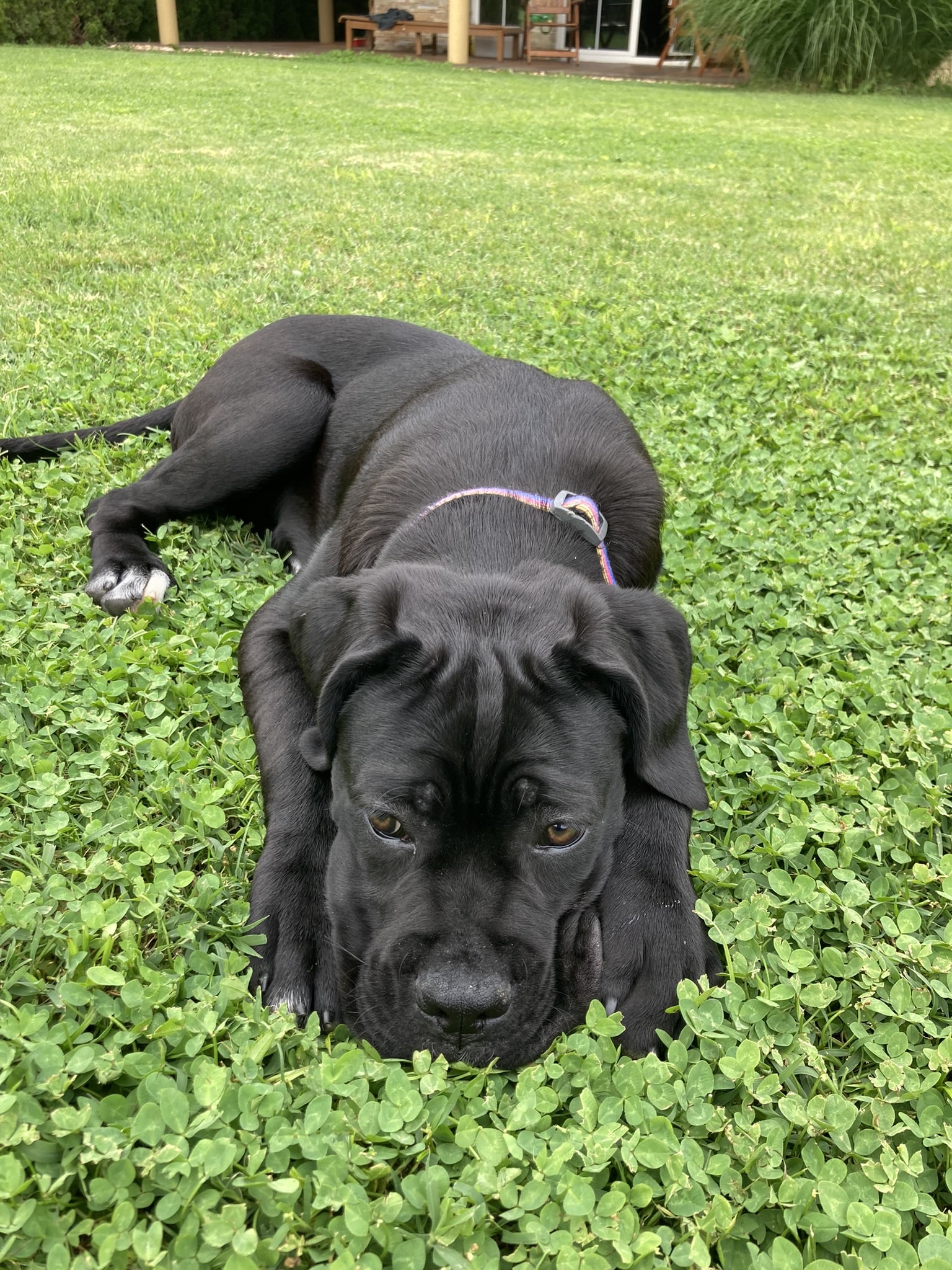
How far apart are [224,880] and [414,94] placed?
1978 cm

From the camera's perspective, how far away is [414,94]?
1922 cm

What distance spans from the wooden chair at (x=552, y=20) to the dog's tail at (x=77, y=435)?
2920cm

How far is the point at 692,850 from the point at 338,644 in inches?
41.5

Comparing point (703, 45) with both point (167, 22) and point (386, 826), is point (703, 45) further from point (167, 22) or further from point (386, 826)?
point (386, 826)

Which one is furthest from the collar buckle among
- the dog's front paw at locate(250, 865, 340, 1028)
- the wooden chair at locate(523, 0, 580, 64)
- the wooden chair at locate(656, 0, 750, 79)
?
the wooden chair at locate(523, 0, 580, 64)

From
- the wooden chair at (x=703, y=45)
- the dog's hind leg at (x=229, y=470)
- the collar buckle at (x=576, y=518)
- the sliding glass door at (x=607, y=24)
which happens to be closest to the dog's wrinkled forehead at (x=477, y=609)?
the collar buckle at (x=576, y=518)

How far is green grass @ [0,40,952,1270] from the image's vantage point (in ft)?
5.69

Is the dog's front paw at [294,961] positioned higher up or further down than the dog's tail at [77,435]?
further down

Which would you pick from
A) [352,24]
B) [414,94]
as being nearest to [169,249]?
[414,94]

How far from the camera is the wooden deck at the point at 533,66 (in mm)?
25922

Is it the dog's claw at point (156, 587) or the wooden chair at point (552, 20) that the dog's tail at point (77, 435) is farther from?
the wooden chair at point (552, 20)

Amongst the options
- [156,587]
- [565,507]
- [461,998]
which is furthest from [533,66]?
[461,998]

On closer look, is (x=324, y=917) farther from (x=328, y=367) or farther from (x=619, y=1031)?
(x=328, y=367)

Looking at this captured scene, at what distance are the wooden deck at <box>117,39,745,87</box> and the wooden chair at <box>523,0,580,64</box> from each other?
0.38m
